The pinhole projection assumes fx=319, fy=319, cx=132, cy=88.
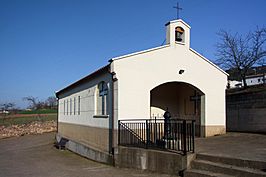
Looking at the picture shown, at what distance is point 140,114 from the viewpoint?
1291 cm

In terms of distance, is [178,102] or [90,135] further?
[178,102]

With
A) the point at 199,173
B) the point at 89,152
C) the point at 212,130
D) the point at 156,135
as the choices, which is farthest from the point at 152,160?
the point at 89,152

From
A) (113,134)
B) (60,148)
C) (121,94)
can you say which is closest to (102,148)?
(113,134)

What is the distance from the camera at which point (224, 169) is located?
27.2 ft

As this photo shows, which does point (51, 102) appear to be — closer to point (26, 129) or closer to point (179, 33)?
point (26, 129)

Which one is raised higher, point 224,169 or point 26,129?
point 224,169

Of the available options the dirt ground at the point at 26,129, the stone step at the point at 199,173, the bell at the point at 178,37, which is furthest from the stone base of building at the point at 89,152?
the dirt ground at the point at 26,129

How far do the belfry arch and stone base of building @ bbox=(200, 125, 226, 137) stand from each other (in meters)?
0.22

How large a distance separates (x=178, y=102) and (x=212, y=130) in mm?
2786

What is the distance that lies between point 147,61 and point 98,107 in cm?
393

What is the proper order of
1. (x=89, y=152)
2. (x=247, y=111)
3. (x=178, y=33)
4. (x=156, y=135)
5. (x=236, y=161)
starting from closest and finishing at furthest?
(x=236, y=161) < (x=156, y=135) < (x=178, y=33) < (x=89, y=152) < (x=247, y=111)

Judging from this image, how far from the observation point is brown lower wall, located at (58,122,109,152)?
14086 millimetres

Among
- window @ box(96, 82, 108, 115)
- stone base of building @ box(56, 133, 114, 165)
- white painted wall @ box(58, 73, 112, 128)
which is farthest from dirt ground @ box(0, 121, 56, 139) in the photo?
window @ box(96, 82, 108, 115)

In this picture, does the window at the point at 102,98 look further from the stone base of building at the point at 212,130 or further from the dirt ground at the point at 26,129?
the dirt ground at the point at 26,129
